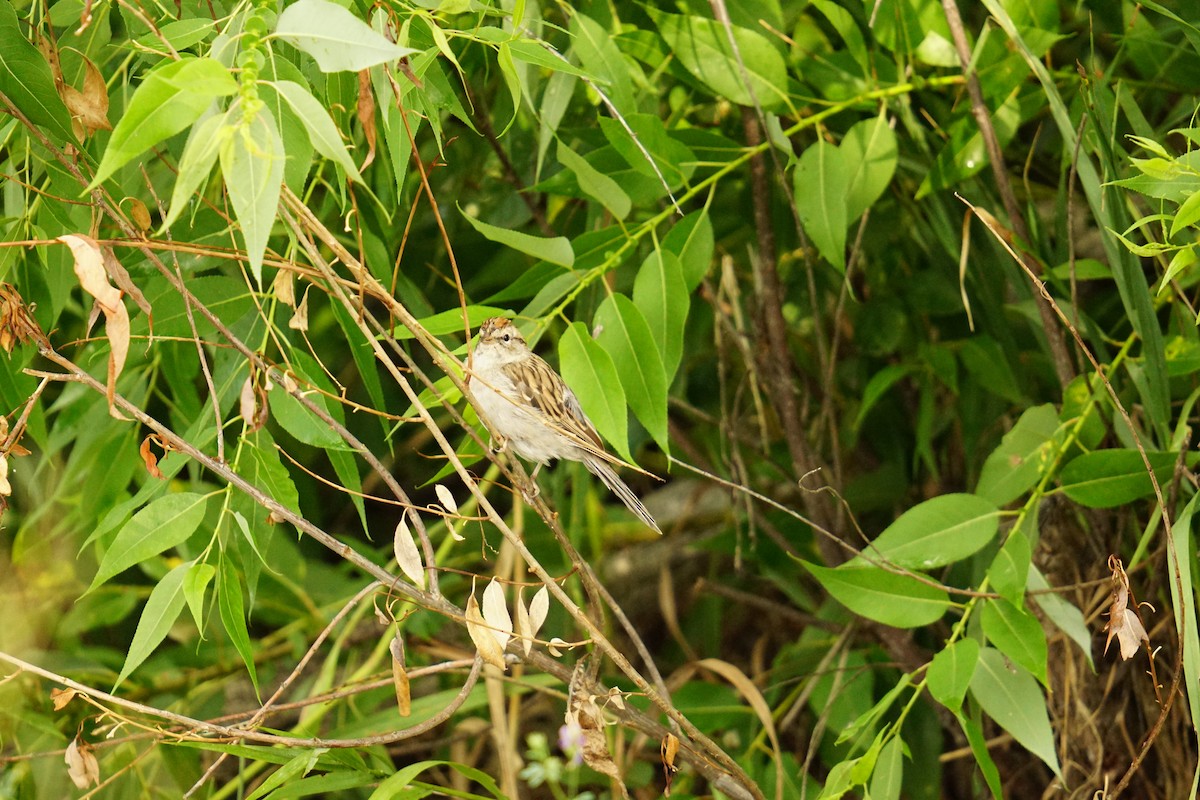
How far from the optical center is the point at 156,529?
5.32 ft

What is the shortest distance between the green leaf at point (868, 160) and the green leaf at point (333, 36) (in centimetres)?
129

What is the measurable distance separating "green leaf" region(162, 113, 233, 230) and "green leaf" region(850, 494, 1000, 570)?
4.31 feet

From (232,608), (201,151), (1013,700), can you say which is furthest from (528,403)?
(201,151)

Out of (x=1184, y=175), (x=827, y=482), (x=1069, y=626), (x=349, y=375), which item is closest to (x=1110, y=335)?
(x=827, y=482)

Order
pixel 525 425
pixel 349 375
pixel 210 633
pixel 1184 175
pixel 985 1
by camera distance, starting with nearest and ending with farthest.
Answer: pixel 1184 175, pixel 985 1, pixel 525 425, pixel 210 633, pixel 349 375

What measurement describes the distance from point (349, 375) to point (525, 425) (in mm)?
1504

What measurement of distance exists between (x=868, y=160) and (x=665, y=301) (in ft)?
1.74

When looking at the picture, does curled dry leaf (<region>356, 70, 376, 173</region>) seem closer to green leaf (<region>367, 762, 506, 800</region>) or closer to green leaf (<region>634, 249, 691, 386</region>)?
green leaf (<region>634, 249, 691, 386</region>)

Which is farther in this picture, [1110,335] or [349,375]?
[349,375]

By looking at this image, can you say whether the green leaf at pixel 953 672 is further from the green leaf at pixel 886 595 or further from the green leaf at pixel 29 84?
the green leaf at pixel 29 84

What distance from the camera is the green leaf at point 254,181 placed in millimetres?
1021

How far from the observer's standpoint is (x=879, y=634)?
8.51ft

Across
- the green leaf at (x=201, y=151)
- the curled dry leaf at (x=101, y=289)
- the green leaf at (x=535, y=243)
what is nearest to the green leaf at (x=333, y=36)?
the green leaf at (x=201, y=151)

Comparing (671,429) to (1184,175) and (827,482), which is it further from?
(1184,175)
